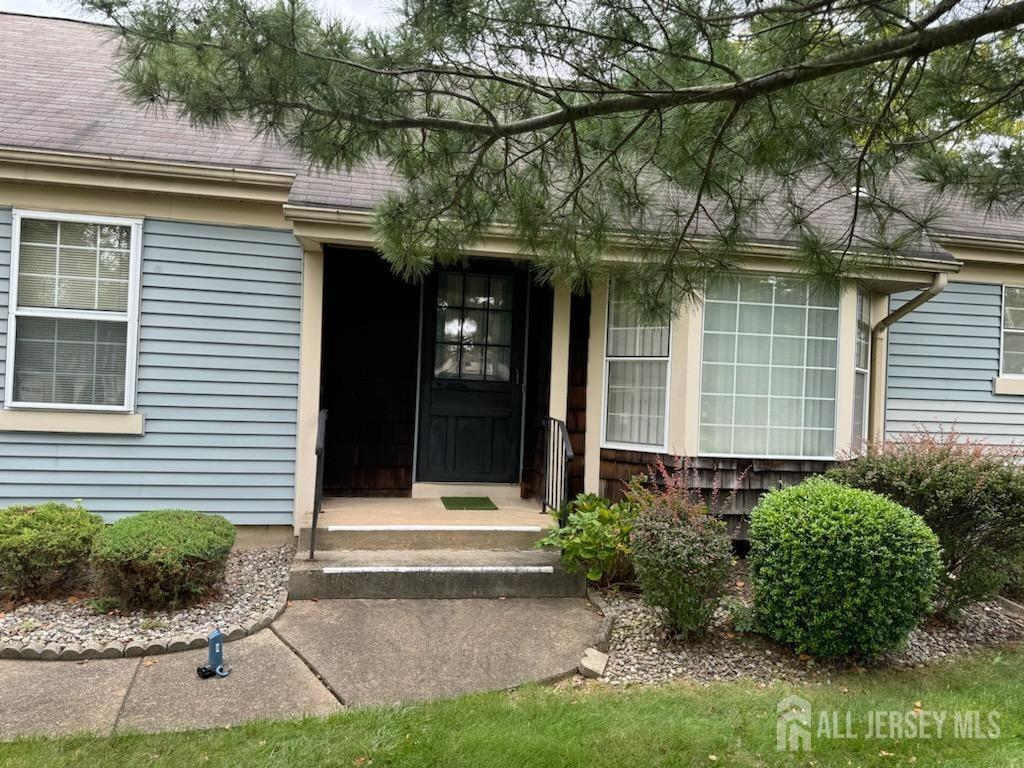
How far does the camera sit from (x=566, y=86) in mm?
2926

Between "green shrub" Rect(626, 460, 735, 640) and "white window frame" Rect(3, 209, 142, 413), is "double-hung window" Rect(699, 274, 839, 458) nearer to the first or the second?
"green shrub" Rect(626, 460, 735, 640)

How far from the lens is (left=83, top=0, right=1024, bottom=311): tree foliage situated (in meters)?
2.63

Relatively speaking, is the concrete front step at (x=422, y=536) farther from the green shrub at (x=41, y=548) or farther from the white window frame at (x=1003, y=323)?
the white window frame at (x=1003, y=323)

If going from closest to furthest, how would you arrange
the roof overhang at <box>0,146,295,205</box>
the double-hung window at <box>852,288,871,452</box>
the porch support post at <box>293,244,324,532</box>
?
the roof overhang at <box>0,146,295,205</box> → the porch support post at <box>293,244,324,532</box> → the double-hung window at <box>852,288,871,452</box>

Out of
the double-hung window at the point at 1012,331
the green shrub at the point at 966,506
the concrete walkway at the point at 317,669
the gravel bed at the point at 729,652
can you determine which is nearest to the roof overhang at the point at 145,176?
the concrete walkway at the point at 317,669

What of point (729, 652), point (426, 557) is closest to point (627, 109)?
point (729, 652)

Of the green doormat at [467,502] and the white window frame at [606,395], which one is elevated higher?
the white window frame at [606,395]

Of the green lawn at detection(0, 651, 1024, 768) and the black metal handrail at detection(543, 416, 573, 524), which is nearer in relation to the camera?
the green lawn at detection(0, 651, 1024, 768)

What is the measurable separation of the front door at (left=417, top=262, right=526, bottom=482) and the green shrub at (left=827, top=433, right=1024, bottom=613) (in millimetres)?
3297

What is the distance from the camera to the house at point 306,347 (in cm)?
519

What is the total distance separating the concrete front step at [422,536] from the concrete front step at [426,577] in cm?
14

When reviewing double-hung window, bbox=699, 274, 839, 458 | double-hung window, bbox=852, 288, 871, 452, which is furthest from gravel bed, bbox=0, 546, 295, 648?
double-hung window, bbox=852, 288, 871, 452

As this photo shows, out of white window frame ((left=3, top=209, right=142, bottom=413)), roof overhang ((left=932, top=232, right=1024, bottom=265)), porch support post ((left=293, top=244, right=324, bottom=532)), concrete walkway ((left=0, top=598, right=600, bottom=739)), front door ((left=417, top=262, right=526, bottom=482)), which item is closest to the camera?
concrete walkway ((left=0, top=598, right=600, bottom=739))

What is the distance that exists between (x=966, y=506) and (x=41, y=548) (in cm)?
573
